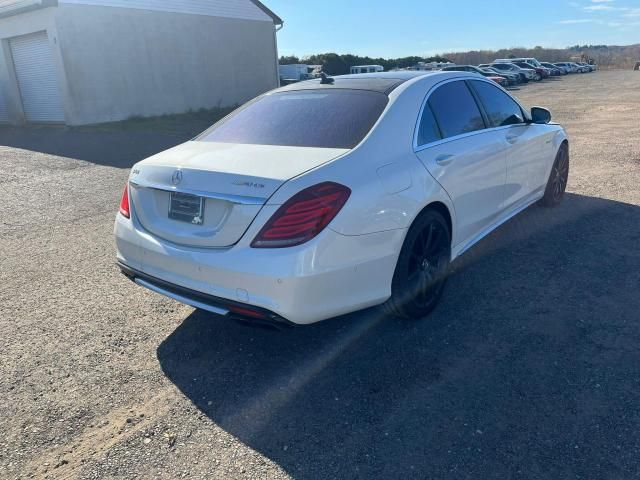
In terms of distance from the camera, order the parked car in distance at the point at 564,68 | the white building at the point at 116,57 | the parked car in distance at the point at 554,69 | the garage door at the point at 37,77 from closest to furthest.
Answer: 1. the white building at the point at 116,57
2. the garage door at the point at 37,77
3. the parked car in distance at the point at 554,69
4. the parked car in distance at the point at 564,68

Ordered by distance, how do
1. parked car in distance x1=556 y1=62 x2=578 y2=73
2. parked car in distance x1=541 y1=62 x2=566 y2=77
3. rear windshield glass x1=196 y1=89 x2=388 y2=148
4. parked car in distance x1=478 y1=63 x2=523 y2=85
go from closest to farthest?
rear windshield glass x1=196 y1=89 x2=388 y2=148 < parked car in distance x1=478 y1=63 x2=523 y2=85 < parked car in distance x1=541 y1=62 x2=566 y2=77 < parked car in distance x1=556 y1=62 x2=578 y2=73

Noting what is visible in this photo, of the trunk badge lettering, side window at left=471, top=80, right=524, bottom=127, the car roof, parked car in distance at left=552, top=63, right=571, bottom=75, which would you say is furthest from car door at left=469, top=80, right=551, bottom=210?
parked car in distance at left=552, top=63, right=571, bottom=75

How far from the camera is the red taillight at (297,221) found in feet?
9.18

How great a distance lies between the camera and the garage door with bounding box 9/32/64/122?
17062 mm

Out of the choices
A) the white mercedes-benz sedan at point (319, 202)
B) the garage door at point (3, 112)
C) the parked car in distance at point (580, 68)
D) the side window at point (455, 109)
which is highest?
the side window at point (455, 109)

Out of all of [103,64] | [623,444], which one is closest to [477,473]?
[623,444]

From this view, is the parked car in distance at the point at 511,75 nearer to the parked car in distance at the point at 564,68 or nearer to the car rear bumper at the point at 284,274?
the parked car in distance at the point at 564,68

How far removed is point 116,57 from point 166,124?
289 cm

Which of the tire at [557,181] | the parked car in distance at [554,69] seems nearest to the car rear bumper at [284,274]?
the tire at [557,181]

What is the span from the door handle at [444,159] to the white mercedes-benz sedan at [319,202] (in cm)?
1

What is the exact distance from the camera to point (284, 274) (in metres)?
2.77

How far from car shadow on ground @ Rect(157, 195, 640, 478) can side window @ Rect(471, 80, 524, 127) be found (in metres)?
1.40

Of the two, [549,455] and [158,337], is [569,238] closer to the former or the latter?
[549,455]

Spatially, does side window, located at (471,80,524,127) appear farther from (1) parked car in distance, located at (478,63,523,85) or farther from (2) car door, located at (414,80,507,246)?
(1) parked car in distance, located at (478,63,523,85)
